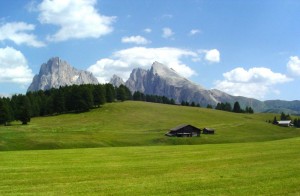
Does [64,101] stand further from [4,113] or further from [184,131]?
[184,131]

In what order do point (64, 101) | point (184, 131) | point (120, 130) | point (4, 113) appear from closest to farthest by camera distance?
point (184, 131)
point (120, 130)
point (4, 113)
point (64, 101)

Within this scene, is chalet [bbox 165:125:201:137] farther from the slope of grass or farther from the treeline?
the treeline

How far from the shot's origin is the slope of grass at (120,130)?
82.8 meters

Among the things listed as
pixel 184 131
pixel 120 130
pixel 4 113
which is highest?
pixel 4 113

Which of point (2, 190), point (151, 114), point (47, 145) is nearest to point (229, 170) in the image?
point (2, 190)

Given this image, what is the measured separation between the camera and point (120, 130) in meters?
136

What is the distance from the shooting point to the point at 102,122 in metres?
156

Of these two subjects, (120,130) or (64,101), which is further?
(64,101)

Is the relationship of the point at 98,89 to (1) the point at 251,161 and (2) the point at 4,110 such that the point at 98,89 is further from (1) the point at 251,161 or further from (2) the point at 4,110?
(1) the point at 251,161

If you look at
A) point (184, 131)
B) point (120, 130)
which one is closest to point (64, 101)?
point (120, 130)

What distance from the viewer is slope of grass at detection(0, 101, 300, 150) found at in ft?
272

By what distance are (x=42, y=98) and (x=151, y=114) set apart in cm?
5910

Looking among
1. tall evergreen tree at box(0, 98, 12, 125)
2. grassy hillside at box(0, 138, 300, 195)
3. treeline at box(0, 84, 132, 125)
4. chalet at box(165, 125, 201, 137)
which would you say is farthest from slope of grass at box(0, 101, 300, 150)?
grassy hillside at box(0, 138, 300, 195)

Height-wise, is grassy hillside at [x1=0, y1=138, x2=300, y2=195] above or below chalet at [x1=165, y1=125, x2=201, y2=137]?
above
